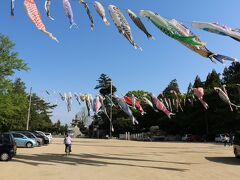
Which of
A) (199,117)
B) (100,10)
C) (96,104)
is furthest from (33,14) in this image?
(199,117)

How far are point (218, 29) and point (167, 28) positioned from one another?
2.34 meters

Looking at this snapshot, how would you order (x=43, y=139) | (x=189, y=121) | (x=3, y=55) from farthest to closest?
1. (x=189, y=121)
2. (x=3, y=55)
3. (x=43, y=139)

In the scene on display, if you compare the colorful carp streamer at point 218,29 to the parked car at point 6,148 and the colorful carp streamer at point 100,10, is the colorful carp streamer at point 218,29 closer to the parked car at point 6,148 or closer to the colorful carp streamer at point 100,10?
the colorful carp streamer at point 100,10

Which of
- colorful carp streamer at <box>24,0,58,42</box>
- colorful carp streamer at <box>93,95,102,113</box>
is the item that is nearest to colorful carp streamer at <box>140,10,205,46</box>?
colorful carp streamer at <box>24,0,58,42</box>

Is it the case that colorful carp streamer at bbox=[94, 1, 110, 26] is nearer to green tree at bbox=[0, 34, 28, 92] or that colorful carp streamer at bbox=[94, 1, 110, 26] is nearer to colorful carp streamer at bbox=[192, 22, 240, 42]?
colorful carp streamer at bbox=[192, 22, 240, 42]

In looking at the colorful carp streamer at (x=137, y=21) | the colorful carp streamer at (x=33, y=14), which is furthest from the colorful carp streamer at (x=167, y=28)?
the colorful carp streamer at (x=33, y=14)

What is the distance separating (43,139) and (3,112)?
27.7 ft

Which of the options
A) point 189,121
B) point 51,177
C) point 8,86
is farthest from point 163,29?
point 189,121

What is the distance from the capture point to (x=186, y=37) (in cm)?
1808

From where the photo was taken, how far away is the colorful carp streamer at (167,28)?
18047mm

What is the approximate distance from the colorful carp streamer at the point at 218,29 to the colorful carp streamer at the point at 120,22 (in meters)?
3.02

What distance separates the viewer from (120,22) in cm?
1836

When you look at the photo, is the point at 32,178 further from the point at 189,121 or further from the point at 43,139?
the point at 189,121

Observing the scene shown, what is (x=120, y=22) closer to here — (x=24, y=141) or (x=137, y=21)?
(x=137, y=21)
